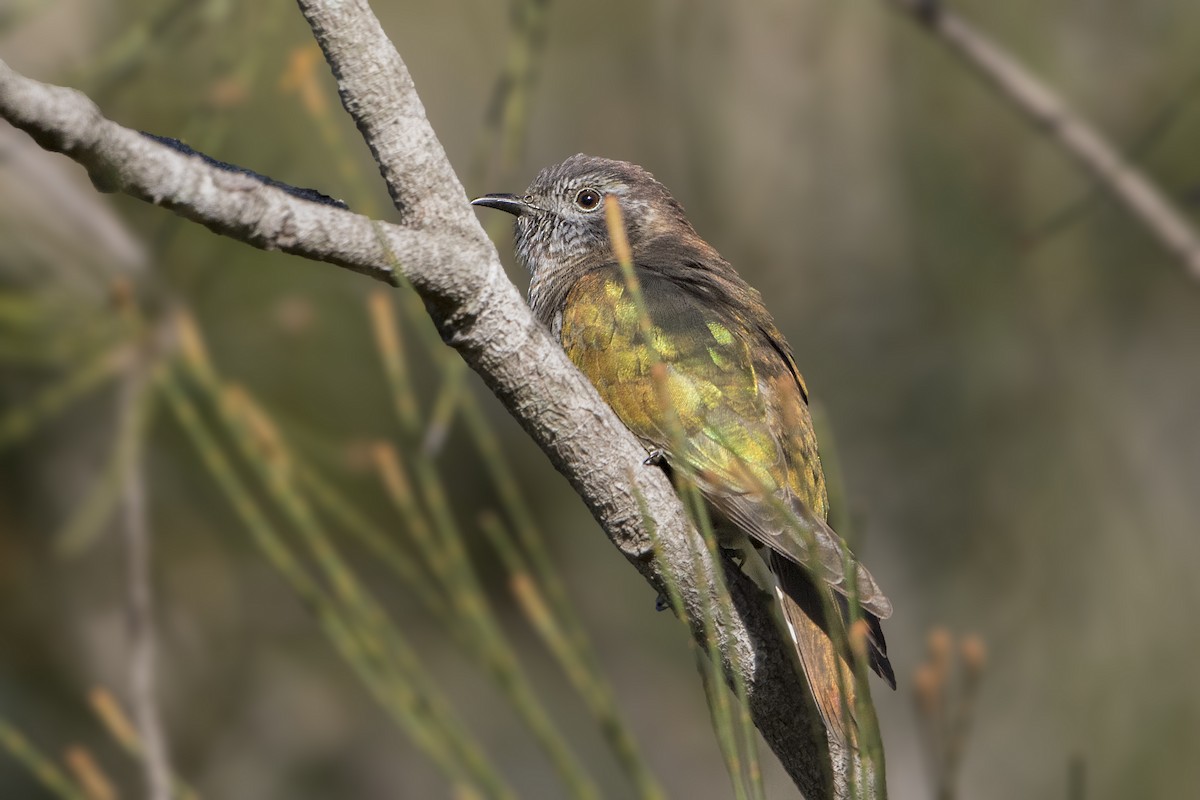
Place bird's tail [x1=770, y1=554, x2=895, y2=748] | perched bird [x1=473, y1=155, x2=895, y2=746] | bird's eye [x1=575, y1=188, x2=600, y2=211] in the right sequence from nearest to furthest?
bird's tail [x1=770, y1=554, x2=895, y2=748] < perched bird [x1=473, y1=155, x2=895, y2=746] < bird's eye [x1=575, y1=188, x2=600, y2=211]

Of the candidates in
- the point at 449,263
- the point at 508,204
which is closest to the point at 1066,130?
the point at 508,204

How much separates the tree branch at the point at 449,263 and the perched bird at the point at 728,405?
0.12 meters

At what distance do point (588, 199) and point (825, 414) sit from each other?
10.0ft

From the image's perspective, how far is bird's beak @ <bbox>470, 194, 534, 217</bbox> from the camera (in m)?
4.57

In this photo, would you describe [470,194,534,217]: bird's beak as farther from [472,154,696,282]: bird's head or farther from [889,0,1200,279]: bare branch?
[889,0,1200,279]: bare branch

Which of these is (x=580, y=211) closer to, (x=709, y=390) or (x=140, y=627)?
(x=709, y=390)

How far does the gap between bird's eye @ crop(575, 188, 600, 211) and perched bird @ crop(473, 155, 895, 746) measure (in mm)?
426

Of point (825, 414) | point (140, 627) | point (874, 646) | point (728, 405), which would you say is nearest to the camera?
point (874, 646)

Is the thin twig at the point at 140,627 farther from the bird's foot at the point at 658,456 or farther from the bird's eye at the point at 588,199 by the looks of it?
the bird's eye at the point at 588,199

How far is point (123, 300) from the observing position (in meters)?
3.34

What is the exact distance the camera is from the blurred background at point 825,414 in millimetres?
7559

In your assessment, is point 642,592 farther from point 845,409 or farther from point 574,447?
point 574,447

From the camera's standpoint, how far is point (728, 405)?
346 cm

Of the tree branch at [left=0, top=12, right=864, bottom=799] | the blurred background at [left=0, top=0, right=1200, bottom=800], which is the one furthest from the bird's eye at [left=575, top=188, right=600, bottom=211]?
the blurred background at [left=0, top=0, right=1200, bottom=800]
